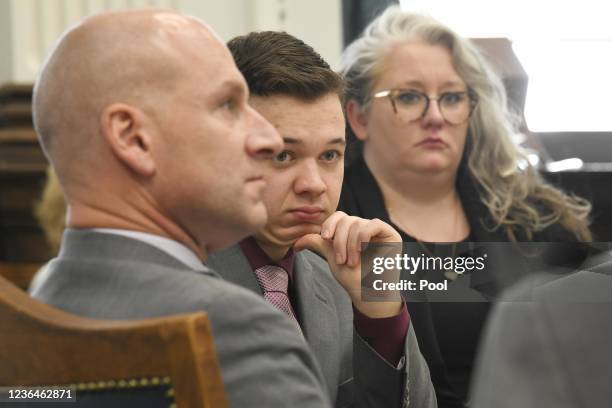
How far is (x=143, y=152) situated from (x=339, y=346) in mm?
419

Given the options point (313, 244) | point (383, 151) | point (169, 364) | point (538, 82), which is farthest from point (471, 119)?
point (169, 364)

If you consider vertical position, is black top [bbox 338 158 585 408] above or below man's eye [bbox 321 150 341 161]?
below

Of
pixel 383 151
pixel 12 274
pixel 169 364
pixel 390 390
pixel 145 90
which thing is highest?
pixel 145 90

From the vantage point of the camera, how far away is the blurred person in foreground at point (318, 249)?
1.16 meters

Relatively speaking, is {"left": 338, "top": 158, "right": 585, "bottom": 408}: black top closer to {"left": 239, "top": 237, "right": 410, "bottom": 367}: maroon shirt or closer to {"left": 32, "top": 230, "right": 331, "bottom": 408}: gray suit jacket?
{"left": 239, "top": 237, "right": 410, "bottom": 367}: maroon shirt

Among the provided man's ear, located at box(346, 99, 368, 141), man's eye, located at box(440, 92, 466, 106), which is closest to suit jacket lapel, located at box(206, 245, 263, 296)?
man's ear, located at box(346, 99, 368, 141)

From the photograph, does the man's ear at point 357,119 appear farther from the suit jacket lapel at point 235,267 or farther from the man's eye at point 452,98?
the suit jacket lapel at point 235,267

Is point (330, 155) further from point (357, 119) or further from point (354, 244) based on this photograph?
point (357, 119)

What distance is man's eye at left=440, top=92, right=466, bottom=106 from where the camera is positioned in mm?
1600

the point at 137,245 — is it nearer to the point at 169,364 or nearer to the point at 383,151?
the point at 169,364

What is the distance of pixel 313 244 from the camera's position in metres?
1.18

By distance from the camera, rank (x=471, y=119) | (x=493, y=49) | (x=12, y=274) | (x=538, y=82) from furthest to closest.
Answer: (x=12, y=274) → (x=538, y=82) → (x=493, y=49) → (x=471, y=119)

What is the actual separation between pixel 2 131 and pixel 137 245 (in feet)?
8.07

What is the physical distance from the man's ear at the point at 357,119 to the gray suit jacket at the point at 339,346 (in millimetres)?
348
